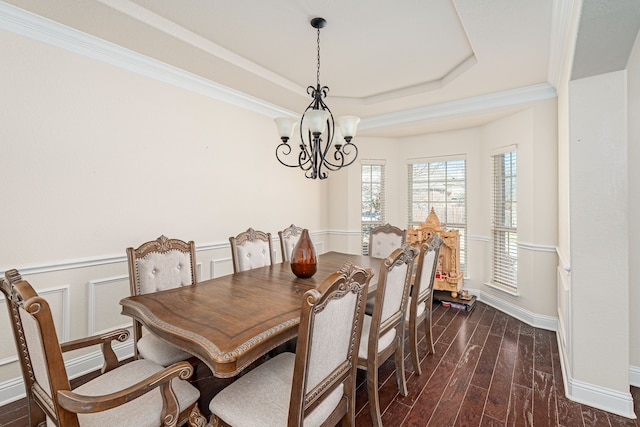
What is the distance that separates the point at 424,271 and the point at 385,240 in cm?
113

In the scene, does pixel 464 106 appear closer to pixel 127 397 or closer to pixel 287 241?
pixel 287 241

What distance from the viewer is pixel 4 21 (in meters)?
2.05

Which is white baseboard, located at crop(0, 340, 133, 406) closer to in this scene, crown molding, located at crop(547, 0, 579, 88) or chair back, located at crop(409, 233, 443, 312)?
chair back, located at crop(409, 233, 443, 312)

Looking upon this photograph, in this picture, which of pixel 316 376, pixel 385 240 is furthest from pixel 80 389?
pixel 385 240

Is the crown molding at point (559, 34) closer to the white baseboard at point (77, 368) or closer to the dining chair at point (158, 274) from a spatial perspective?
the dining chair at point (158, 274)

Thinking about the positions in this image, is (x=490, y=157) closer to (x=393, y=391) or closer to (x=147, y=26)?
(x=393, y=391)

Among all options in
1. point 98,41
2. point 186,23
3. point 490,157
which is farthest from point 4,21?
point 490,157

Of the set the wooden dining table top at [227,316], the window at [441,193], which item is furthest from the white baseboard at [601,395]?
the window at [441,193]

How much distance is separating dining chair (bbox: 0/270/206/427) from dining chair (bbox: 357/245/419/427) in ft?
3.10

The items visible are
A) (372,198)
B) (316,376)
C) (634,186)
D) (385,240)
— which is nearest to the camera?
(316,376)

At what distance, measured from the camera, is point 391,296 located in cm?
191

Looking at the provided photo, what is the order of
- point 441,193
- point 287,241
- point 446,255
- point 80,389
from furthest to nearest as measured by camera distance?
point 441,193, point 446,255, point 287,241, point 80,389

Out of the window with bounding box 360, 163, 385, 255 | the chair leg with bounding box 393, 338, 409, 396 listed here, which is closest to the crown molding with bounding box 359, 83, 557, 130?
the window with bounding box 360, 163, 385, 255

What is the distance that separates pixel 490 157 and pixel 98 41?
450cm
